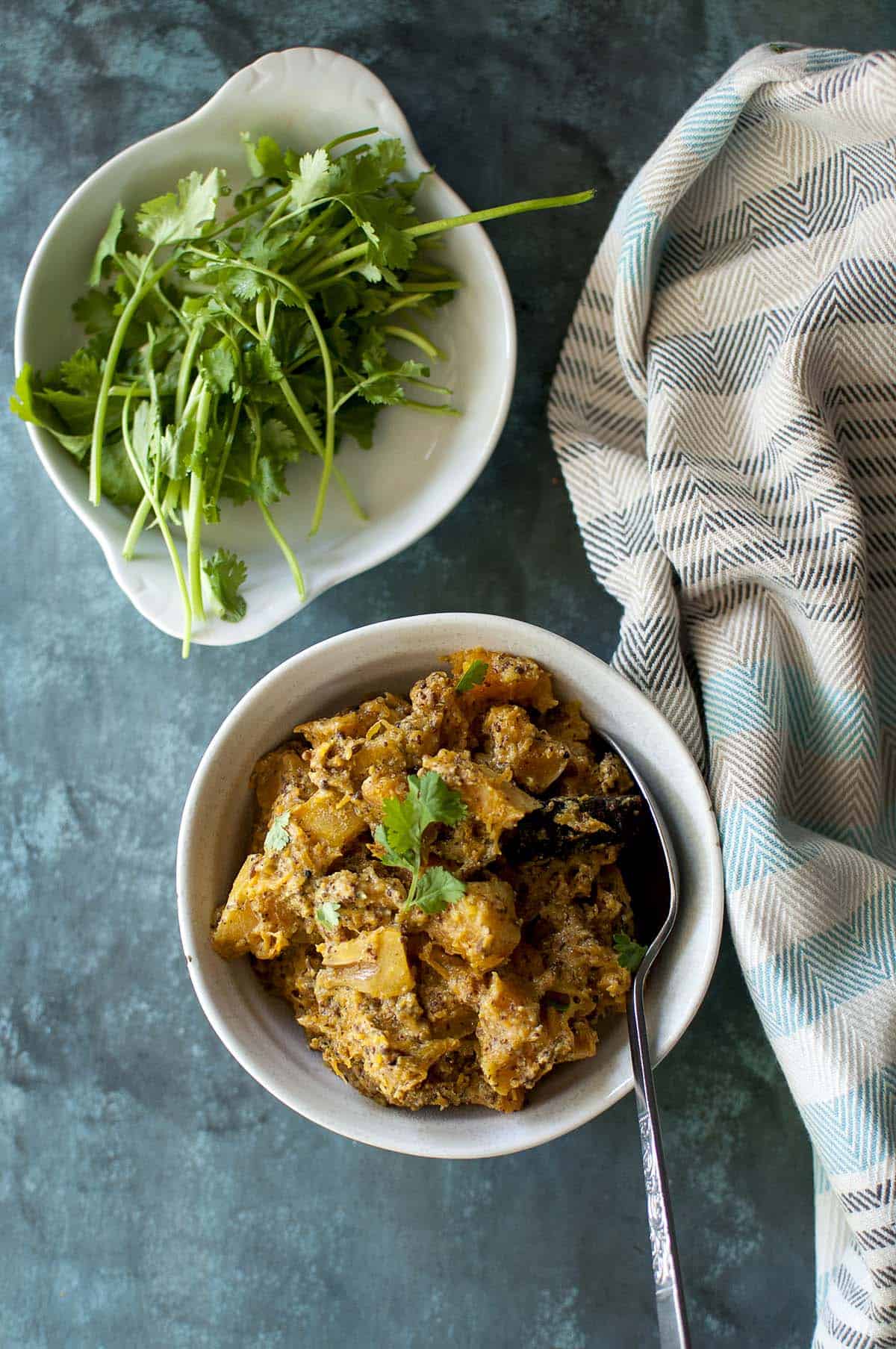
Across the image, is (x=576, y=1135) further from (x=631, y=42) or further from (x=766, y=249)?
(x=631, y=42)

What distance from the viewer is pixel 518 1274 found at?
2148mm

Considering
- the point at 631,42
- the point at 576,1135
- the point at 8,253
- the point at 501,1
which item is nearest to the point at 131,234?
the point at 8,253

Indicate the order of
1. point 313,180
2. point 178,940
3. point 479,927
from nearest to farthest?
point 479,927, point 313,180, point 178,940

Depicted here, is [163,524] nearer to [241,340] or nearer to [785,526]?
[241,340]

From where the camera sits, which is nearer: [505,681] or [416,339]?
[505,681]

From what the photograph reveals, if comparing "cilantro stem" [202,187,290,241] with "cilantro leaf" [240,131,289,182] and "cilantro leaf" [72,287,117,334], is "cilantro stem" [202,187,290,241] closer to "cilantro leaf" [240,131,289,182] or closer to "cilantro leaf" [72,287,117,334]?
"cilantro leaf" [240,131,289,182]

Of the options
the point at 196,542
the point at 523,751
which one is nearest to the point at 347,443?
the point at 196,542

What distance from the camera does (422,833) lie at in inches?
64.0

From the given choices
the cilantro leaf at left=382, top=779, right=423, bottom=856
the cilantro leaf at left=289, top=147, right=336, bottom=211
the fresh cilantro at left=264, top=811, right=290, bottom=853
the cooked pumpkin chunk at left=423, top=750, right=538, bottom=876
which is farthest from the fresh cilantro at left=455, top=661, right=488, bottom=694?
the cilantro leaf at left=289, top=147, right=336, bottom=211

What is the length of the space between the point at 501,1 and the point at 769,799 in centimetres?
181

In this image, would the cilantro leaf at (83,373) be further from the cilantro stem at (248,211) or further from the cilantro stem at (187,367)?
the cilantro stem at (248,211)

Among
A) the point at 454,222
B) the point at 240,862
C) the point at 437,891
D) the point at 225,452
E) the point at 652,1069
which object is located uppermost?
the point at 454,222

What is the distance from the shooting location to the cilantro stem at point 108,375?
203cm

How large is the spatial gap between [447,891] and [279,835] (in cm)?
31
